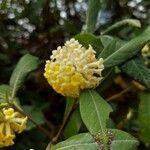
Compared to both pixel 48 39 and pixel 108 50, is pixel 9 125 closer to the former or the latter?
pixel 108 50

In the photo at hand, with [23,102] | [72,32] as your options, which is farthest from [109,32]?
[23,102]

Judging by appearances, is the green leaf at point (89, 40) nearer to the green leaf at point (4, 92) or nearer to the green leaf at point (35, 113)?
the green leaf at point (4, 92)

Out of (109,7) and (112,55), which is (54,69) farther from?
(109,7)

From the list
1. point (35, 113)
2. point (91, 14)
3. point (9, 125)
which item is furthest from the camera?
point (35, 113)

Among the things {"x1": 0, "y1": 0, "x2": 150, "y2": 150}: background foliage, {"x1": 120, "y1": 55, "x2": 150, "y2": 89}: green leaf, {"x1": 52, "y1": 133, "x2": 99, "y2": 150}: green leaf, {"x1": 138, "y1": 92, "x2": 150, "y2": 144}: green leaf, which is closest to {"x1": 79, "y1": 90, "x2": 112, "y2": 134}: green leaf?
{"x1": 52, "y1": 133, "x2": 99, "y2": 150}: green leaf

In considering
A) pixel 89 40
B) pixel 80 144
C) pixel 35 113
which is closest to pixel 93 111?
pixel 80 144

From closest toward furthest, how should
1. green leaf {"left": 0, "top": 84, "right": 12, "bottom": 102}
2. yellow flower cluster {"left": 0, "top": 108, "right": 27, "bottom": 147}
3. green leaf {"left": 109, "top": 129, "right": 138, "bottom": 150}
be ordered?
green leaf {"left": 109, "top": 129, "right": 138, "bottom": 150} < yellow flower cluster {"left": 0, "top": 108, "right": 27, "bottom": 147} < green leaf {"left": 0, "top": 84, "right": 12, "bottom": 102}

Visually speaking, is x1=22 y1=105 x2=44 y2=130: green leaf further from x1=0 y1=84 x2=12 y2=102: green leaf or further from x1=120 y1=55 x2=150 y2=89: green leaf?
x1=120 y1=55 x2=150 y2=89: green leaf
